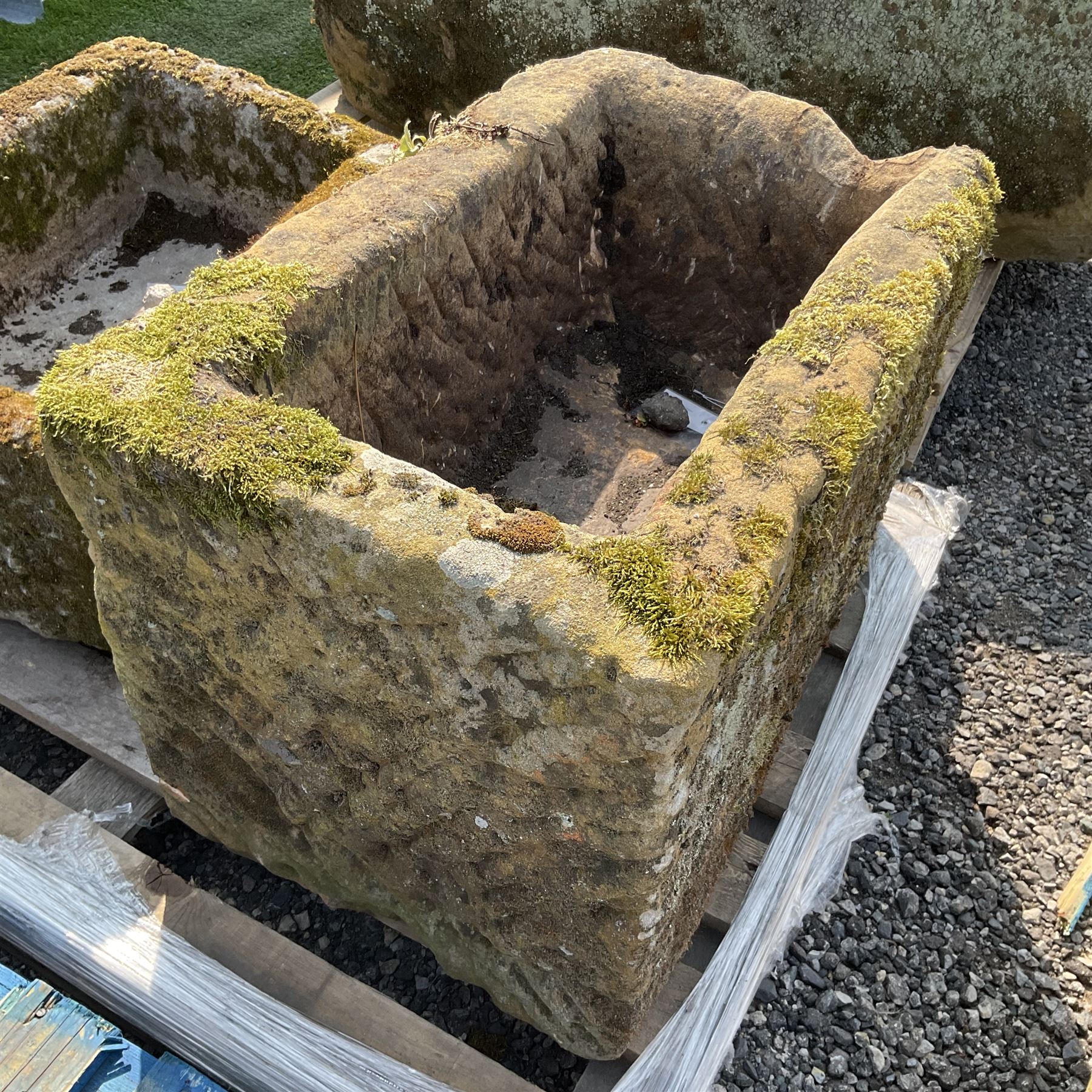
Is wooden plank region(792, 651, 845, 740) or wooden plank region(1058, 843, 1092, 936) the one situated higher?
wooden plank region(792, 651, 845, 740)

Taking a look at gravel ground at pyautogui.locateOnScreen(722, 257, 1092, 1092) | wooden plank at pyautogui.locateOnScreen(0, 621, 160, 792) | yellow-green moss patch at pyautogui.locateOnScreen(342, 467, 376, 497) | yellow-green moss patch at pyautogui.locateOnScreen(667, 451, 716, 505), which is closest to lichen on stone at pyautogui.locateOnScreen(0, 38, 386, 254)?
wooden plank at pyautogui.locateOnScreen(0, 621, 160, 792)

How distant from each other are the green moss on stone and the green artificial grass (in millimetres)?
4884

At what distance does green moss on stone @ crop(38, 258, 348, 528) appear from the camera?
83.0 inches

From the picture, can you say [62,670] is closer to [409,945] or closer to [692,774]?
[409,945]

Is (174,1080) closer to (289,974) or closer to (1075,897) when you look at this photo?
(289,974)

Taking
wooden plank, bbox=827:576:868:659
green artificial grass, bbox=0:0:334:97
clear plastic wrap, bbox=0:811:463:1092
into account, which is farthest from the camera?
green artificial grass, bbox=0:0:334:97

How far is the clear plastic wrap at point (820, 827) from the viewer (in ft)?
9.57

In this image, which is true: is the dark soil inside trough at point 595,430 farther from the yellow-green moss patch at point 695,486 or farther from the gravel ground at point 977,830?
the gravel ground at point 977,830

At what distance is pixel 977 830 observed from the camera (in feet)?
11.8

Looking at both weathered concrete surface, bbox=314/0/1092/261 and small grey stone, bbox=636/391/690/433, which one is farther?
weathered concrete surface, bbox=314/0/1092/261

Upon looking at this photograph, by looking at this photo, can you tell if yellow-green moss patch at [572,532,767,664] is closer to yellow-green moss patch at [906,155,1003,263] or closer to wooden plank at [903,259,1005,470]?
yellow-green moss patch at [906,155,1003,263]

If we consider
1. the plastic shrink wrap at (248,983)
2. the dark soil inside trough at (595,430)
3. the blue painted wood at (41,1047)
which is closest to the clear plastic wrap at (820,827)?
the plastic shrink wrap at (248,983)

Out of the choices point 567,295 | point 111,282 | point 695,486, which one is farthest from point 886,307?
point 111,282

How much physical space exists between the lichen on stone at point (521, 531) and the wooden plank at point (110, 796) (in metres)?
1.96
